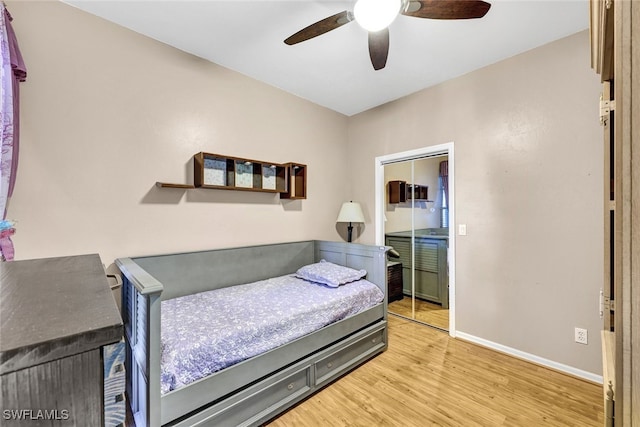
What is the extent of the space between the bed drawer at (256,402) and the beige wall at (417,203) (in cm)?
211

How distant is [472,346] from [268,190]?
2.51 meters

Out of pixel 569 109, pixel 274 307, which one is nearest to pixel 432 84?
pixel 569 109

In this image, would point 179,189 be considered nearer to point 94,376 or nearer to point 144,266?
point 144,266

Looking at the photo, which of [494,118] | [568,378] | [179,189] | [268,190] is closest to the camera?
[568,378]

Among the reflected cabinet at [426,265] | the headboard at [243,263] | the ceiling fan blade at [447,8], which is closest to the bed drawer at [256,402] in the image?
the headboard at [243,263]

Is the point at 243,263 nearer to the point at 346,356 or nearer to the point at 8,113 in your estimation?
the point at 346,356

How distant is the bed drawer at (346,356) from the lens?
6.58 ft

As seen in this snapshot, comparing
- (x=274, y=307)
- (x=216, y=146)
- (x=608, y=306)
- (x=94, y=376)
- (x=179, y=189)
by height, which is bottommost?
(x=274, y=307)

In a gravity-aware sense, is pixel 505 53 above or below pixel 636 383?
above

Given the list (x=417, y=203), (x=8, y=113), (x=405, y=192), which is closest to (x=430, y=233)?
(x=417, y=203)

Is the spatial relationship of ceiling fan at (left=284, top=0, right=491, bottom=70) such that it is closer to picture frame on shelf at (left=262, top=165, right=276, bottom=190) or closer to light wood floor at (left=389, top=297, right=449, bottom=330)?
picture frame on shelf at (left=262, top=165, right=276, bottom=190)

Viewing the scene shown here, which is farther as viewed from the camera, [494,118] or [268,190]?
[268,190]

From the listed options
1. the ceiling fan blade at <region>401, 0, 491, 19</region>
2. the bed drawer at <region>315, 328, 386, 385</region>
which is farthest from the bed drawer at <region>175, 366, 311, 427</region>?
the ceiling fan blade at <region>401, 0, 491, 19</region>

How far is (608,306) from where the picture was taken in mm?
1146
